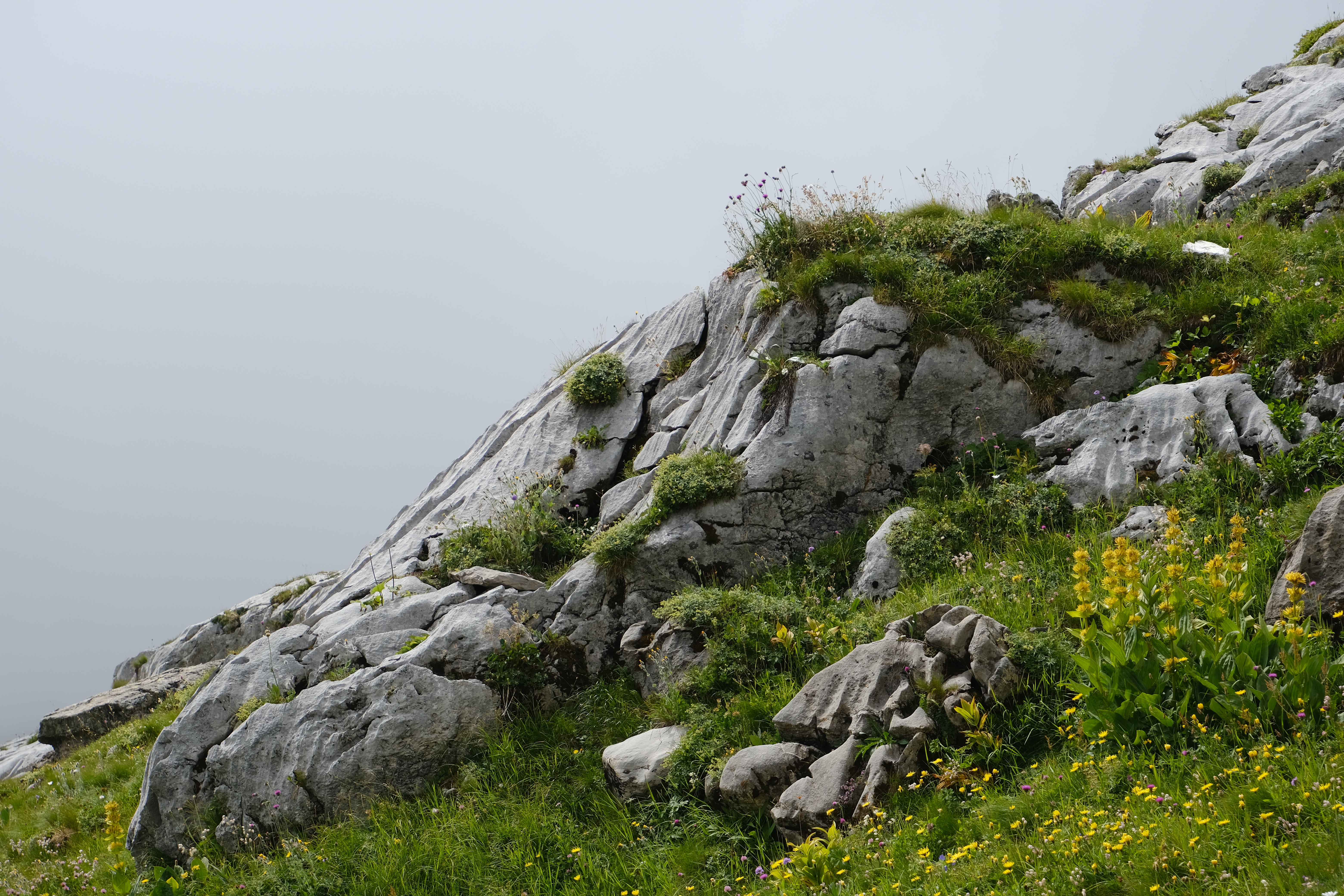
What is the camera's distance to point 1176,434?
10.2 meters

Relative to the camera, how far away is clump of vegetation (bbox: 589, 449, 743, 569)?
1160cm

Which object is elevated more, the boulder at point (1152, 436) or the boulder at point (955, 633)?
the boulder at point (955, 633)

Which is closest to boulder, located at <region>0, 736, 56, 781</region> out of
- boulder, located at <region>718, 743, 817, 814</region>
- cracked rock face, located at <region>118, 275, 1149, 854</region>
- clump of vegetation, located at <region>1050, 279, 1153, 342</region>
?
cracked rock face, located at <region>118, 275, 1149, 854</region>

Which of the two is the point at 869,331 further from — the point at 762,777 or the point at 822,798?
the point at 822,798

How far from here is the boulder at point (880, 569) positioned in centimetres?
1025

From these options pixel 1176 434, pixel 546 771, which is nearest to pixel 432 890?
pixel 546 771

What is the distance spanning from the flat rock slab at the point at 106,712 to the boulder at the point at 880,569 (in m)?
14.5

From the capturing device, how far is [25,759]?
18.5 metres

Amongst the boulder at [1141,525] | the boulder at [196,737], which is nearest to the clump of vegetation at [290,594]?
the boulder at [196,737]

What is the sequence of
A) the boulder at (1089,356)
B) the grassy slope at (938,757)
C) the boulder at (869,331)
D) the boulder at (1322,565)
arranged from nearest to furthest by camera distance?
the grassy slope at (938,757) → the boulder at (1322,565) → the boulder at (1089,356) → the boulder at (869,331)

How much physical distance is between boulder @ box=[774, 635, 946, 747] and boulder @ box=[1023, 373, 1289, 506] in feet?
14.2

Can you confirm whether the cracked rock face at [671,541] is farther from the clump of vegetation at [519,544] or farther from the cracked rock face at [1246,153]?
the cracked rock face at [1246,153]

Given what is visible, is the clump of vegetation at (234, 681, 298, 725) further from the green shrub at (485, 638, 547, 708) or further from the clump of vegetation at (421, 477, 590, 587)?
the clump of vegetation at (421, 477, 590, 587)

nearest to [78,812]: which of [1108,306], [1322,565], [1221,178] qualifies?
[1322,565]
